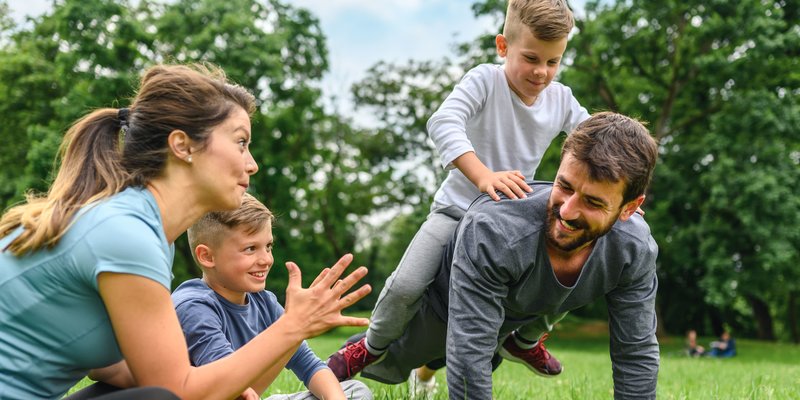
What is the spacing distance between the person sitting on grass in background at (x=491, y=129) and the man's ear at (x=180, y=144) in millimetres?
1583

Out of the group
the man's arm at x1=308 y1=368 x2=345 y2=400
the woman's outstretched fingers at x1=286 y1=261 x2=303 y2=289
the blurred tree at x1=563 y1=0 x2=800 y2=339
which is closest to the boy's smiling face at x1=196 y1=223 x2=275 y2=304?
the man's arm at x1=308 y1=368 x2=345 y2=400

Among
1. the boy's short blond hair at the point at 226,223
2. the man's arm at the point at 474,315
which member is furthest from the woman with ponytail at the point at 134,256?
the man's arm at the point at 474,315

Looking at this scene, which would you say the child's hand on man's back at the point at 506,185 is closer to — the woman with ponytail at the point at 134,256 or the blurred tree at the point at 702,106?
the woman with ponytail at the point at 134,256

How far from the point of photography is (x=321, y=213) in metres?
29.5

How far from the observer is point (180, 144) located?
8.54ft

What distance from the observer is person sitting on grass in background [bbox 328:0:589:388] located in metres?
4.07

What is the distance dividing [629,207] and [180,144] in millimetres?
1949

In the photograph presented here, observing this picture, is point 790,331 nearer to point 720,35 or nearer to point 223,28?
point 720,35

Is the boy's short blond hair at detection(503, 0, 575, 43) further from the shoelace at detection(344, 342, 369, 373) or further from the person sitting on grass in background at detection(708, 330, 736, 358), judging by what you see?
the person sitting on grass in background at detection(708, 330, 736, 358)

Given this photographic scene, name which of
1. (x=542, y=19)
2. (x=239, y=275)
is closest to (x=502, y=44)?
(x=542, y=19)

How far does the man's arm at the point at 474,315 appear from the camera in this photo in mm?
3293

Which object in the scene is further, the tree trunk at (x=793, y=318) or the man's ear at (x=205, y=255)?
the tree trunk at (x=793, y=318)

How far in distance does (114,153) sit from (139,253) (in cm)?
53

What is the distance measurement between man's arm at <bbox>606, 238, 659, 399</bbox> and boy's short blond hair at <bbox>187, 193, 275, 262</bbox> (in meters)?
1.78
